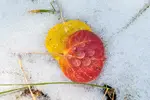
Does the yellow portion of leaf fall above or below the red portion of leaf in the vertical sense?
above

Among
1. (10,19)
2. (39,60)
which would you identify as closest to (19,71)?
(39,60)

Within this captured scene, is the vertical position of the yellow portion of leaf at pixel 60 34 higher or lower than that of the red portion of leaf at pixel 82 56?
higher
